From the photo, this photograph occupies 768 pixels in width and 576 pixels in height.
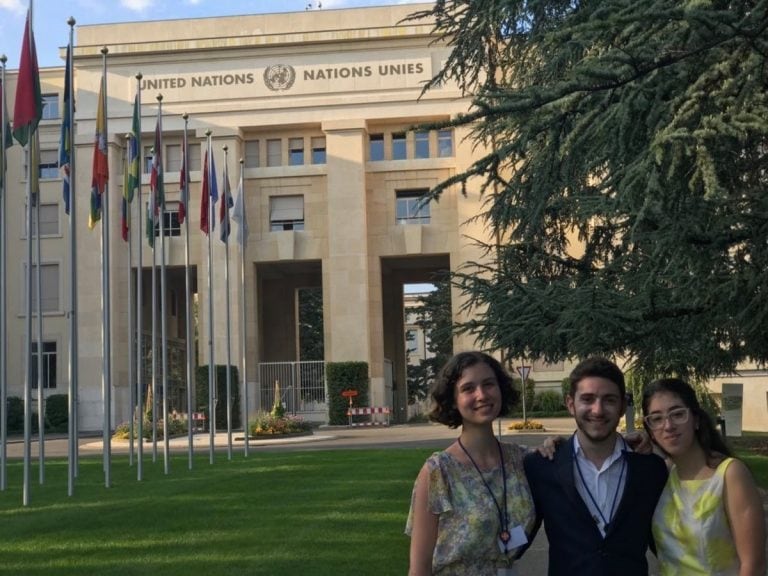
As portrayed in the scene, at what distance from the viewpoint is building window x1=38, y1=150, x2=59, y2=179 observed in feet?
157

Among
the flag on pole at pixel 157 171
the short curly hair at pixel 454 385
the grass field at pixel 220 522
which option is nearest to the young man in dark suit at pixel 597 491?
the short curly hair at pixel 454 385

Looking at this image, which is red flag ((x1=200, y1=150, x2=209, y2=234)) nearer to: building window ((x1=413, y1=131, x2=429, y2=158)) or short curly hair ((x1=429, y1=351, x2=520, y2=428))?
short curly hair ((x1=429, y1=351, x2=520, y2=428))

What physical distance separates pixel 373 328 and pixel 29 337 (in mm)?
27995

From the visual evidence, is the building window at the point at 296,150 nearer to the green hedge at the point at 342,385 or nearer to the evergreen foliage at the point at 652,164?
the green hedge at the point at 342,385

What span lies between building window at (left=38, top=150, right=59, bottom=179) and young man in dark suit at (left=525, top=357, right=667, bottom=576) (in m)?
47.1

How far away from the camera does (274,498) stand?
13.9 m

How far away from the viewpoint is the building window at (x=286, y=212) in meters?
44.8

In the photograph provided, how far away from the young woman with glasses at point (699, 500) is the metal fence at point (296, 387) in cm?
3982

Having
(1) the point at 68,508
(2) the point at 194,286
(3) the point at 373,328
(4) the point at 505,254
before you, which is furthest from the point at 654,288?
(2) the point at 194,286

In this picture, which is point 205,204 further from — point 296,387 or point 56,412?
point 56,412

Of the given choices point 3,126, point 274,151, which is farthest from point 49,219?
point 3,126

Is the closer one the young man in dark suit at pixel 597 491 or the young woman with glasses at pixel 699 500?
the young woman with glasses at pixel 699 500

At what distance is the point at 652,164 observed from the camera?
24.1ft

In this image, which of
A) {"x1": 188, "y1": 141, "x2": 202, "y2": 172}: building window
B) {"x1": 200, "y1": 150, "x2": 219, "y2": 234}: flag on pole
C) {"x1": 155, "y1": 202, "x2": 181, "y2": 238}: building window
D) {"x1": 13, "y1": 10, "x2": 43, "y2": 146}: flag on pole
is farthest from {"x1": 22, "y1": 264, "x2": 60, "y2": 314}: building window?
{"x1": 13, "y1": 10, "x2": 43, "y2": 146}: flag on pole
